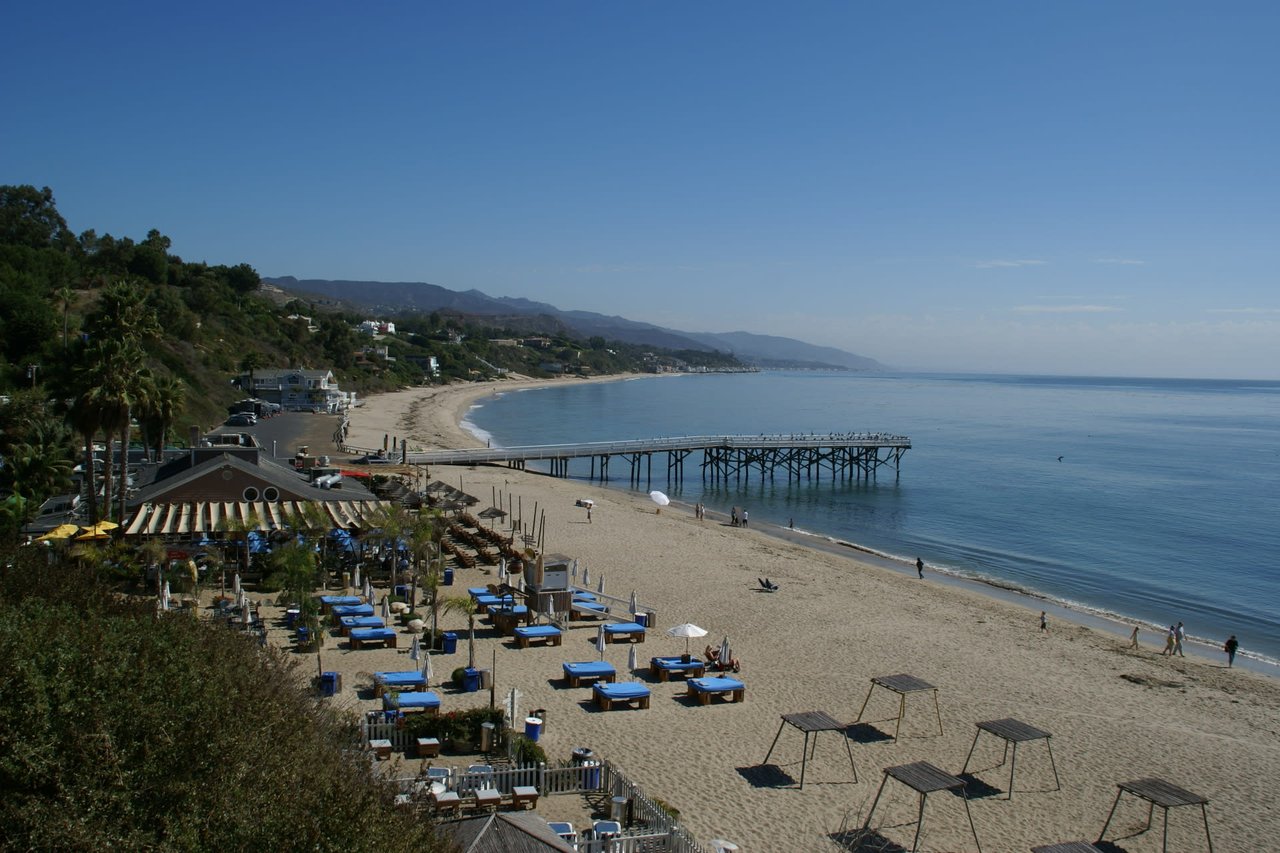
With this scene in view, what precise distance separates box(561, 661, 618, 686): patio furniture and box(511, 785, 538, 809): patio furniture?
5.18 metres

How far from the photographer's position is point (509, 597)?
20953 millimetres

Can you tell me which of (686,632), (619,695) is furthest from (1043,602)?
(619,695)

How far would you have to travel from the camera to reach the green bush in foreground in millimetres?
6371

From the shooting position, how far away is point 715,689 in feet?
52.7

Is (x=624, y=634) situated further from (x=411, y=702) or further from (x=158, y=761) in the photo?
(x=158, y=761)

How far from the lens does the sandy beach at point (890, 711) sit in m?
12.5

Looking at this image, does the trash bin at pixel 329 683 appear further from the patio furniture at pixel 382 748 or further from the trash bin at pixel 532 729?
the trash bin at pixel 532 729

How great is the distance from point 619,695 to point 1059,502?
1618 inches

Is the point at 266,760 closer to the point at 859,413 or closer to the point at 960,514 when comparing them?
the point at 960,514

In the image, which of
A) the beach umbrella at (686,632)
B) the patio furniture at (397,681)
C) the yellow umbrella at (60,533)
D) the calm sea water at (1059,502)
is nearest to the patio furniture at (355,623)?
the patio furniture at (397,681)

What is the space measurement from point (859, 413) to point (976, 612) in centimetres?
10507

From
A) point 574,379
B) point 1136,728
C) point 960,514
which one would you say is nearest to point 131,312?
point 1136,728

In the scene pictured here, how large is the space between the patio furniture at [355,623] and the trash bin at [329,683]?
3359 mm

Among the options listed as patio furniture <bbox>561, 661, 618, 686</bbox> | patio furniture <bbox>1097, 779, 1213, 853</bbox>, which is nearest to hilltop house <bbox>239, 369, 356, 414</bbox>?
patio furniture <bbox>561, 661, 618, 686</bbox>
